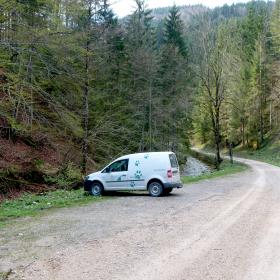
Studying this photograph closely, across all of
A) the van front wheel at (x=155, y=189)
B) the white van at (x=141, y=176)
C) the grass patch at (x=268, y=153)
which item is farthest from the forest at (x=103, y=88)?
the van front wheel at (x=155, y=189)

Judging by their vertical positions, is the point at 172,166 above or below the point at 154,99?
below

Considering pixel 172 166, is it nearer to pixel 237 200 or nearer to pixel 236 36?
pixel 237 200

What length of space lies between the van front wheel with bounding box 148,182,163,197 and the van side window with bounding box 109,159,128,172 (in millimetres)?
1467

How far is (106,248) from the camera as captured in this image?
29.7 ft

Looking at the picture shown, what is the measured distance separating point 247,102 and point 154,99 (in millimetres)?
32507

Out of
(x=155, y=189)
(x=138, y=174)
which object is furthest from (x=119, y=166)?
(x=155, y=189)

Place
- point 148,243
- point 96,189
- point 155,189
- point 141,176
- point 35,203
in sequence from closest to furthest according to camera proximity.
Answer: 1. point 148,243
2. point 35,203
3. point 155,189
4. point 141,176
5. point 96,189

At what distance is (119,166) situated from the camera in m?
19.6

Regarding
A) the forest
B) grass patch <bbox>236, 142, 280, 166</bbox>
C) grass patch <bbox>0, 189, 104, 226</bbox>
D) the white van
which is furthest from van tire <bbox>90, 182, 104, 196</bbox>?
grass patch <bbox>236, 142, 280, 166</bbox>

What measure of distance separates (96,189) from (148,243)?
1046cm

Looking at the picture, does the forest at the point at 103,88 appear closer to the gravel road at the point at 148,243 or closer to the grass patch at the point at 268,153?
the grass patch at the point at 268,153

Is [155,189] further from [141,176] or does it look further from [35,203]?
[35,203]

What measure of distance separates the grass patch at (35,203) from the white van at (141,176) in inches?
36.4

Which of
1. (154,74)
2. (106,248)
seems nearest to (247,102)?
(154,74)
